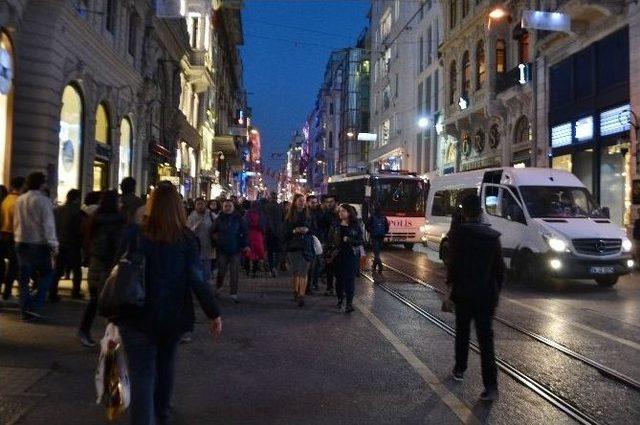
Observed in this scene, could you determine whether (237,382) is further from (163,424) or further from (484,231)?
(484,231)

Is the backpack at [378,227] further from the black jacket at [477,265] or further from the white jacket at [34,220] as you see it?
the black jacket at [477,265]

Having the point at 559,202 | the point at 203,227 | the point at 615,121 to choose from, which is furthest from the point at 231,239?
the point at 615,121

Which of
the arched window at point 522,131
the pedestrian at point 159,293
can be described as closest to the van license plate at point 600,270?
the pedestrian at point 159,293

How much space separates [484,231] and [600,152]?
65.0ft

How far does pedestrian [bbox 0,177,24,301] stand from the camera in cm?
932

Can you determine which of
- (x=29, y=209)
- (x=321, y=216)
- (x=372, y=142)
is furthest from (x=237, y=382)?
(x=372, y=142)

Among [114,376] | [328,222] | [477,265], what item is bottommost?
[114,376]

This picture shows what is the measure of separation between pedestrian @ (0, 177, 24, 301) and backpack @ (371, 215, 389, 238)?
8.29 m

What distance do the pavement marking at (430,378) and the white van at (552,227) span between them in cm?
538

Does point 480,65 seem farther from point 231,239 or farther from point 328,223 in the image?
point 231,239

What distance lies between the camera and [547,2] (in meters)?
26.2

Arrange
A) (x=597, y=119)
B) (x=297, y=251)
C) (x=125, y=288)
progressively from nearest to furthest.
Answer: (x=125, y=288), (x=297, y=251), (x=597, y=119)

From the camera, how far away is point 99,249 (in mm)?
7297

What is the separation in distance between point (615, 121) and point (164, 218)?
21.5m
